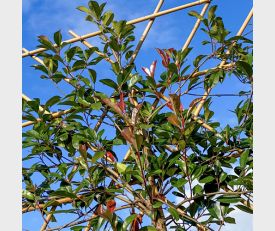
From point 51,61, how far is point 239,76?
34.7 inches

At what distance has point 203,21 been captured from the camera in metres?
2.33

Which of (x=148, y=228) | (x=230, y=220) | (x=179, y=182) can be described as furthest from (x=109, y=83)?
(x=230, y=220)

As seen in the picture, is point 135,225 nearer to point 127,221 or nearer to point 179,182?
point 127,221

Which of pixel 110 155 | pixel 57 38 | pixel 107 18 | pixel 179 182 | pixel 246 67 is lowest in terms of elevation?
pixel 179 182

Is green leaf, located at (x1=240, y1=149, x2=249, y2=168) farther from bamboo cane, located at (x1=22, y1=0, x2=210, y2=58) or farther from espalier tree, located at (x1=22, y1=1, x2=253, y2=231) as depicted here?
bamboo cane, located at (x1=22, y1=0, x2=210, y2=58)

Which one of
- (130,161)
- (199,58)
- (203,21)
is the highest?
(203,21)

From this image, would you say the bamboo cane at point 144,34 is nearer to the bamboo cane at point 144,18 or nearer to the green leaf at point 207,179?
the bamboo cane at point 144,18

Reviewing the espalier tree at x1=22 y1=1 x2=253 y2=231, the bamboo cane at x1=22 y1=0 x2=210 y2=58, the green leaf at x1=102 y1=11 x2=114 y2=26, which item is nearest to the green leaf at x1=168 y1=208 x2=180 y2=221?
the espalier tree at x1=22 y1=1 x2=253 y2=231

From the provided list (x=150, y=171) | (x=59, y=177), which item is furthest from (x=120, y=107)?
(x=59, y=177)

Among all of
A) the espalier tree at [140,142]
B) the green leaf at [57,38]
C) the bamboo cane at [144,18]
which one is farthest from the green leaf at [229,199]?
the bamboo cane at [144,18]

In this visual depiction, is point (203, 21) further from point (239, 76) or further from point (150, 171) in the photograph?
point (150, 171)

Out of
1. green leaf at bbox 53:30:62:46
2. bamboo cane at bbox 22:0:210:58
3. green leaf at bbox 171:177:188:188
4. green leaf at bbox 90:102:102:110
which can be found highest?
bamboo cane at bbox 22:0:210:58
